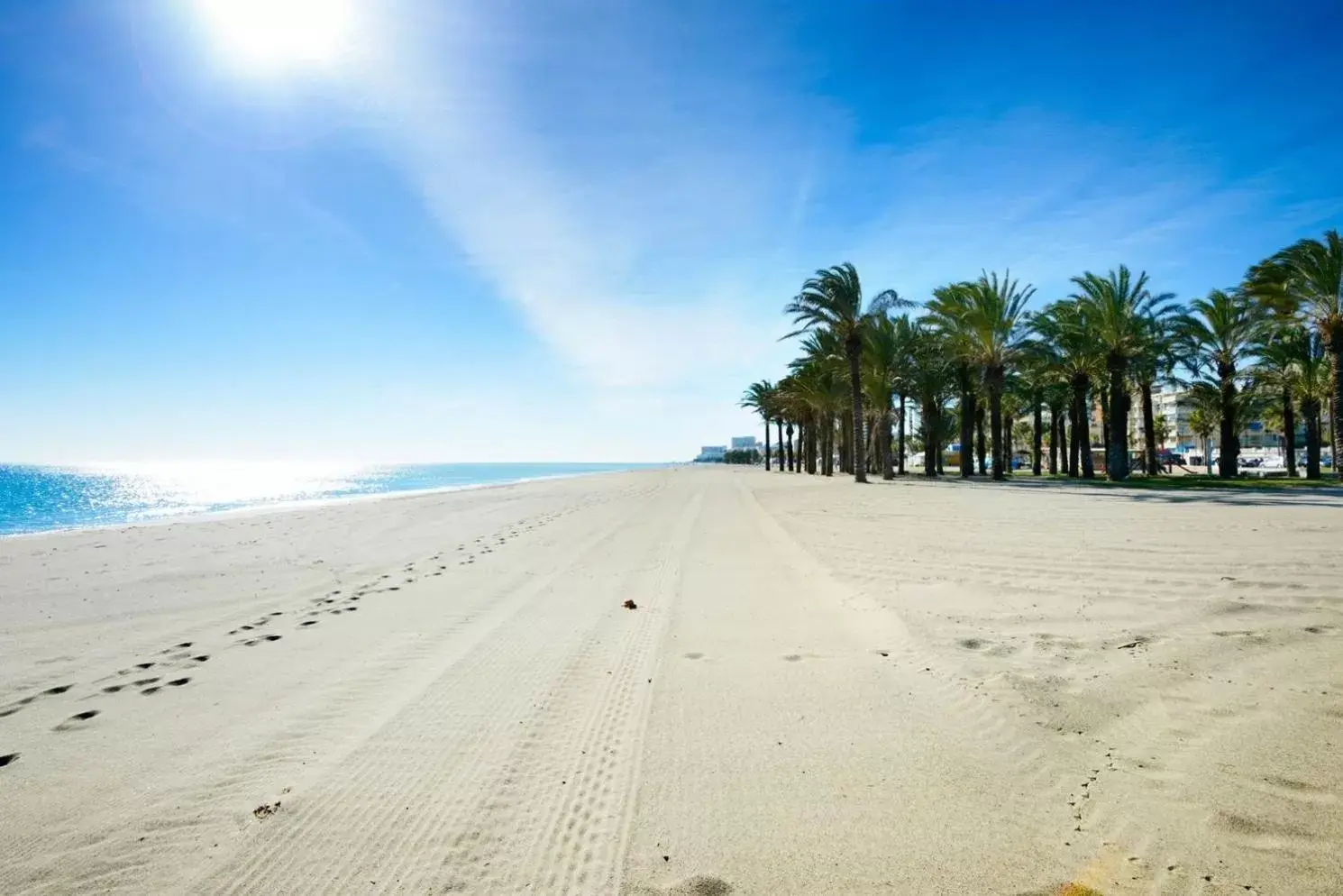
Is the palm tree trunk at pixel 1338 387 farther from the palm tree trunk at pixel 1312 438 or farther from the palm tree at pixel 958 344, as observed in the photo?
the palm tree at pixel 958 344

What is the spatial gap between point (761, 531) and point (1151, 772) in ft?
36.6

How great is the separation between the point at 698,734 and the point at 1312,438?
47622 millimetres

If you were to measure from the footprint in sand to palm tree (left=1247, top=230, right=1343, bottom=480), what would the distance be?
39800 millimetres

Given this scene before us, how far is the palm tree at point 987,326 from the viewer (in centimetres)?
3506

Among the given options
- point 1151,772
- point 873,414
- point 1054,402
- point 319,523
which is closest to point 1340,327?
point 1054,402

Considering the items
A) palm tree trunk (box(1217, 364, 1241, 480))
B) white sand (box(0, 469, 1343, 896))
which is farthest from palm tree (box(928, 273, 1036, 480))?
white sand (box(0, 469, 1343, 896))

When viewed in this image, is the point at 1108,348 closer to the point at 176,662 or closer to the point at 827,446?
the point at 827,446

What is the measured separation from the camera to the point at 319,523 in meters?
19.1

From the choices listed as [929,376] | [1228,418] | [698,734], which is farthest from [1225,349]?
[698,734]

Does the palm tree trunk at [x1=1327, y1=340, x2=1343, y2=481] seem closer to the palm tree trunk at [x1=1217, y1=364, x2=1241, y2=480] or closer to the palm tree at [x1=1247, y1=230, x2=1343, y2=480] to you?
the palm tree at [x1=1247, y1=230, x2=1343, y2=480]

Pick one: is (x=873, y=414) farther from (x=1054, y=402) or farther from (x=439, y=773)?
(x=439, y=773)

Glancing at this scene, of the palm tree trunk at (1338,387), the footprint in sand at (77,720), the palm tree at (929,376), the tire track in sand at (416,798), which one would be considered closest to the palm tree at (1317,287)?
the palm tree trunk at (1338,387)

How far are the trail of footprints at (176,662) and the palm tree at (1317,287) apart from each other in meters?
36.7

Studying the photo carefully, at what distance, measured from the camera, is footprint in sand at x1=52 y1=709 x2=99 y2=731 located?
4294mm
